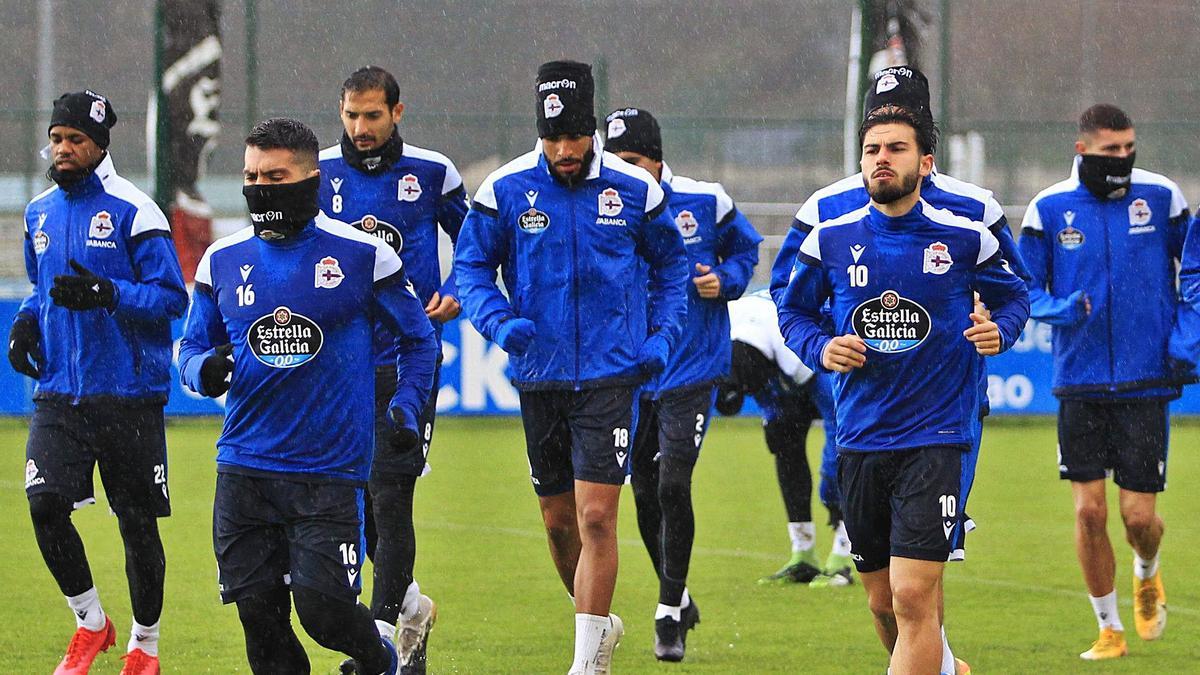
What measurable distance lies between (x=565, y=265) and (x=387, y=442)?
3.24 ft

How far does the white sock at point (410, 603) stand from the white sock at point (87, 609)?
3.90ft

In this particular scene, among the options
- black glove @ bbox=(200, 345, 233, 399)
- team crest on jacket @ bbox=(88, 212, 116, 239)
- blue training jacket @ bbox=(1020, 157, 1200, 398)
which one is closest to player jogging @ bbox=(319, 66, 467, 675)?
team crest on jacket @ bbox=(88, 212, 116, 239)

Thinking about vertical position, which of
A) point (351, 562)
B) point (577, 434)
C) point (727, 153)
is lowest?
point (351, 562)

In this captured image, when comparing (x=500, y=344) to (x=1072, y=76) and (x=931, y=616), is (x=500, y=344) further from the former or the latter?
(x=1072, y=76)

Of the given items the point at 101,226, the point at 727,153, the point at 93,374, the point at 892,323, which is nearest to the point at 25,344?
the point at 93,374

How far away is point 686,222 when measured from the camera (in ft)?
31.2

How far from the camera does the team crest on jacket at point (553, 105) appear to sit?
768cm

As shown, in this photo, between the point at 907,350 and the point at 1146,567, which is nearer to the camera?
the point at 907,350

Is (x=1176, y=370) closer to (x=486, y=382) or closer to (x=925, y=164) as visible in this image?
(x=925, y=164)

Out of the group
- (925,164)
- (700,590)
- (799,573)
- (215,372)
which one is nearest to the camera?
(215,372)

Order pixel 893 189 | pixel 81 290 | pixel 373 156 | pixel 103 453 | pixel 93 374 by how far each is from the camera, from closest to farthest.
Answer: pixel 893 189, pixel 81 290, pixel 93 374, pixel 103 453, pixel 373 156

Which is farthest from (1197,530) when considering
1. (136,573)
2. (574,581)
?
(136,573)

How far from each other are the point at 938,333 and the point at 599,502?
5.46ft

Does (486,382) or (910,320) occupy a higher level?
(910,320)
